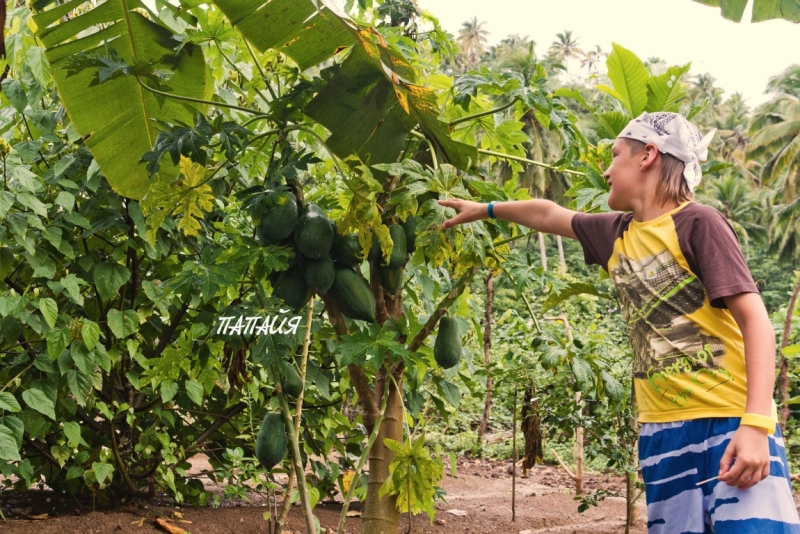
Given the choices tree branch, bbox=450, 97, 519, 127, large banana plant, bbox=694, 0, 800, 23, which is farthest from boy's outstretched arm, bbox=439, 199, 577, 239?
large banana plant, bbox=694, 0, 800, 23

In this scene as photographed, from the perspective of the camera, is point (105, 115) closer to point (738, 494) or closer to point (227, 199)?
point (227, 199)

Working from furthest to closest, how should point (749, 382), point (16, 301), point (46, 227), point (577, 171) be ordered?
1. point (46, 227)
2. point (16, 301)
3. point (577, 171)
4. point (749, 382)

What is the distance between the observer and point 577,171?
2.33m

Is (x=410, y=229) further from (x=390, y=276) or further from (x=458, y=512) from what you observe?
(x=458, y=512)

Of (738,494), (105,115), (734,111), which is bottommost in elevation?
(738,494)

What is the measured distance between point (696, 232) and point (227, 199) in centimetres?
220

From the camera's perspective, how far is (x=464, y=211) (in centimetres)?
182

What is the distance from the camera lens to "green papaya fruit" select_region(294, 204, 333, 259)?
2037 mm

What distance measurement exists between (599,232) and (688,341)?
0.37 metres

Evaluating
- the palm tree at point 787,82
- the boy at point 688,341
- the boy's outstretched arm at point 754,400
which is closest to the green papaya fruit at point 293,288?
the boy at point 688,341

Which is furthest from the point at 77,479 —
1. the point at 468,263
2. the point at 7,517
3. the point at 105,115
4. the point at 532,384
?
the point at 468,263

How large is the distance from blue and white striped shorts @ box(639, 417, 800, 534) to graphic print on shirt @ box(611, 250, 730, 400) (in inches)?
3.3

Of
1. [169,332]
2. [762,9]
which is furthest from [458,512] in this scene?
[762,9]

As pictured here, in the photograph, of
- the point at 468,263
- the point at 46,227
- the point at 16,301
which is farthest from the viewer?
the point at 46,227
